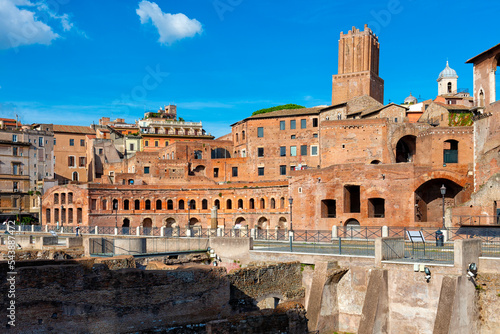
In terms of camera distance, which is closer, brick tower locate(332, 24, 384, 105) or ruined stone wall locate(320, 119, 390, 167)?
ruined stone wall locate(320, 119, 390, 167)

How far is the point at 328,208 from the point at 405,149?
42.4ft

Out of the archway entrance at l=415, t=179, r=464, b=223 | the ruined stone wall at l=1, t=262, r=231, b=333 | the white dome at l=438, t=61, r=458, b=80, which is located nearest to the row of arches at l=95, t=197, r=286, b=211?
the archway entrance at l=415, t=179, r=464, b=223

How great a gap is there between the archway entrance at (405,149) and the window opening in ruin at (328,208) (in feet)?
35.8

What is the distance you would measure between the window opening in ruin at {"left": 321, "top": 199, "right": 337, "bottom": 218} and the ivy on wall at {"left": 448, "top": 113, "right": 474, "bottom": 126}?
13.4m

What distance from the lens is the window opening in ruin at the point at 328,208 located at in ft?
162

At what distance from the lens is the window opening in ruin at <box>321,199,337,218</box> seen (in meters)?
49.3

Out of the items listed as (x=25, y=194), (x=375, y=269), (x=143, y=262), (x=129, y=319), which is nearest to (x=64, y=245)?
(x=143, y=262)

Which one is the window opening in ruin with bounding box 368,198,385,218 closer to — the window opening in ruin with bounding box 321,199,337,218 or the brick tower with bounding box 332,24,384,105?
the window opening in ruin with bounding box 321,199,337,218

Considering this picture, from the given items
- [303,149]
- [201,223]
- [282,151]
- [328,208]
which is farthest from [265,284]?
[282,151]

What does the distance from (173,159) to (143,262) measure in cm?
4295

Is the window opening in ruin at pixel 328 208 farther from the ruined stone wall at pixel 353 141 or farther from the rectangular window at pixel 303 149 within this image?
the rectangular window at pixel 303 149

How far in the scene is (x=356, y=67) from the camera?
72.8 metres

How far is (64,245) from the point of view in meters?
36.3

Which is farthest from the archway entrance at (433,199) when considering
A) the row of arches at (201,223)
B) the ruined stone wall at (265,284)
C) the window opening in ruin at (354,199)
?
the ruined stone wall at (265,284)
